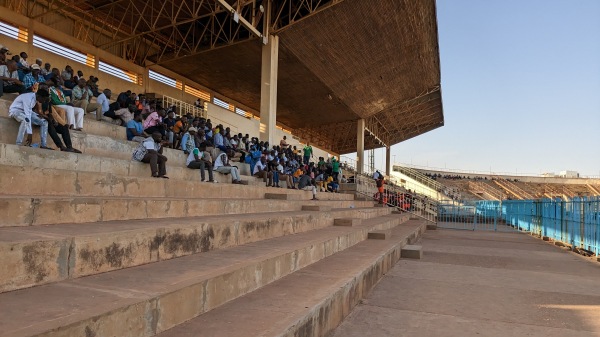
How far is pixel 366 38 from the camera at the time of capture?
2041 centimetres

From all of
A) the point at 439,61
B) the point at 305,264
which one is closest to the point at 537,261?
the point at 305,264

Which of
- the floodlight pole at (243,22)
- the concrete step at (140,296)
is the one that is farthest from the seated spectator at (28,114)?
the floodlight pole at (243,22)

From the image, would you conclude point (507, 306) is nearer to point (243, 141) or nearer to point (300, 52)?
point (243, 141)

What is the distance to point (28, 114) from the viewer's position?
554cm

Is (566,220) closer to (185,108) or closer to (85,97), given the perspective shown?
(85,97)

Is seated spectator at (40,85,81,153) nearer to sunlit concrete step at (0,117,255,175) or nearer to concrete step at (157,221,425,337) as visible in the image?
sunlit concrete step at (0,117,255,175)

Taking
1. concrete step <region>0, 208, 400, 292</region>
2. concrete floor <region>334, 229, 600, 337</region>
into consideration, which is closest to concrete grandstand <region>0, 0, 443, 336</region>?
concrete step <region>0, 208, 400, 292</region>

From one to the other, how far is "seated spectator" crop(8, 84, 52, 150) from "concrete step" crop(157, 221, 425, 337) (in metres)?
4.08

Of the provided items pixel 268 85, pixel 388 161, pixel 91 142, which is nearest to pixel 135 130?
pixel 91 142

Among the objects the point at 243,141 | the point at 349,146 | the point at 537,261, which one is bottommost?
the point at 537,261

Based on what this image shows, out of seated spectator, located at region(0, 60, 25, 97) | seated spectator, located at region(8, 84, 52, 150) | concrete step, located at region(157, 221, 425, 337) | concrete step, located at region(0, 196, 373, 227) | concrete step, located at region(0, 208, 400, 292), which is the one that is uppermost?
seated spectator, located at region(0, 60, 25, 97)

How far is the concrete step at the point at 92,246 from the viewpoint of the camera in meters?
2.30

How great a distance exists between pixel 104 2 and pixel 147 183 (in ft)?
49.9

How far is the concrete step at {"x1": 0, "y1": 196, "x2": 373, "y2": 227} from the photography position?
3.00 meters
